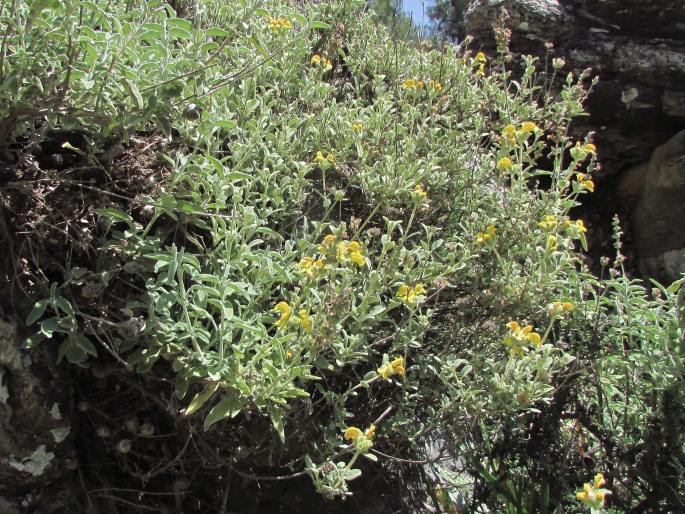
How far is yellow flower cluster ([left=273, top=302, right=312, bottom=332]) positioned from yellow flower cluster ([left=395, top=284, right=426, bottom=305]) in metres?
0.38

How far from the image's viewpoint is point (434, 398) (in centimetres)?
226

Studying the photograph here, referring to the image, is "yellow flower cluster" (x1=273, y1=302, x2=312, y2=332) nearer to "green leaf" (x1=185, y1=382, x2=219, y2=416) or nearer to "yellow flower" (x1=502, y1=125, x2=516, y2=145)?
"green leaf" (x1=185, y1=382, x2=219, y2=416)

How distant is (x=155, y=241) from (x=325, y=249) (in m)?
0.52

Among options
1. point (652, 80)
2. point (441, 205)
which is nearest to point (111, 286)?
point (441, 205)

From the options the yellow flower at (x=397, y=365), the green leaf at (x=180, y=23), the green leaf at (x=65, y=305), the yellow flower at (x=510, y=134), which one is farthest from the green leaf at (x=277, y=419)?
the yellow flower at (x=510, y=134)

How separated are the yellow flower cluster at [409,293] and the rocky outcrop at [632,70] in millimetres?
3026

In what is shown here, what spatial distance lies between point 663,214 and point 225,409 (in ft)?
12.7

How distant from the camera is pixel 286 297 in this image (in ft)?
6.84

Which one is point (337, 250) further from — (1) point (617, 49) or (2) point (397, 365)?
(1) point (617, 49)

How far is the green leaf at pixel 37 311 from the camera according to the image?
178 centimetres

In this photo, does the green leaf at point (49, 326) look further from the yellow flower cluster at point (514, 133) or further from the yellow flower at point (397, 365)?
the yellow flower cluster at point (514, 133)

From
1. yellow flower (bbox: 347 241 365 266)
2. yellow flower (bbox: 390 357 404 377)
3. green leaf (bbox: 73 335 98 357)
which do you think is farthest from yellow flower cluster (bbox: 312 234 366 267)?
green leaf (bbox: 73 335 98 357)

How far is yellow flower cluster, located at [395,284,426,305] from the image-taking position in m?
2.03

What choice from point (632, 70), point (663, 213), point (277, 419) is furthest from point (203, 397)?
point (632, 70)
